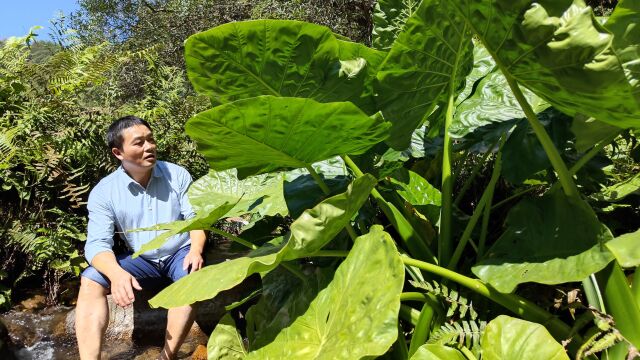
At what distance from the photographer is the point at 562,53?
1.06 m

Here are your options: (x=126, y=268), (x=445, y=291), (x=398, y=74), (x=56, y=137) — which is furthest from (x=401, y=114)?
(x=56, y=137)

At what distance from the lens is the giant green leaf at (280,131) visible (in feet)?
4.25

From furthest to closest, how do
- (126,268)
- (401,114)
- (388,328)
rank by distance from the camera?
(126,268)
(401,114)
(388,328)

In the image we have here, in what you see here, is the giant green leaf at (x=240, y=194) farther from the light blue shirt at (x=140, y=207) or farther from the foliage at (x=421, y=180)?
A: the light blue shirt at (x=140, y=207)

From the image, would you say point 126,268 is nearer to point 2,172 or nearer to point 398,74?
point 2,172

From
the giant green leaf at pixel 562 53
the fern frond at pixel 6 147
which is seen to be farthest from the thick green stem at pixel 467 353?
the fern frond at pixel 6 147

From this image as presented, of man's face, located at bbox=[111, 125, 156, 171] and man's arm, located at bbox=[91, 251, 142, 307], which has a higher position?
man's face, located at bbox=[111, 125, 156, 171]

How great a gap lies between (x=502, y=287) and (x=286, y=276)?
2.66 ft

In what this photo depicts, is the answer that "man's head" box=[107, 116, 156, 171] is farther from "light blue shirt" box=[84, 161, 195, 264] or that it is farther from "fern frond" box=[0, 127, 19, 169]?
"fern frond" box=[0, 127, 19, 169]

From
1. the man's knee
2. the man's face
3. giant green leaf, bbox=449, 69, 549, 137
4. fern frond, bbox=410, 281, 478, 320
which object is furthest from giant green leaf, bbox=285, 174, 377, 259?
the man's face

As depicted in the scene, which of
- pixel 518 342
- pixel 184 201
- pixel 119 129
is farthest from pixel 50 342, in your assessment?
pixel 518 342

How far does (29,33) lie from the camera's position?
476 centimetres

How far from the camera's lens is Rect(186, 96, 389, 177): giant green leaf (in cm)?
129

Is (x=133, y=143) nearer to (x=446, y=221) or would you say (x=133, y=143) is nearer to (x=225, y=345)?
(x=225, y=345)
